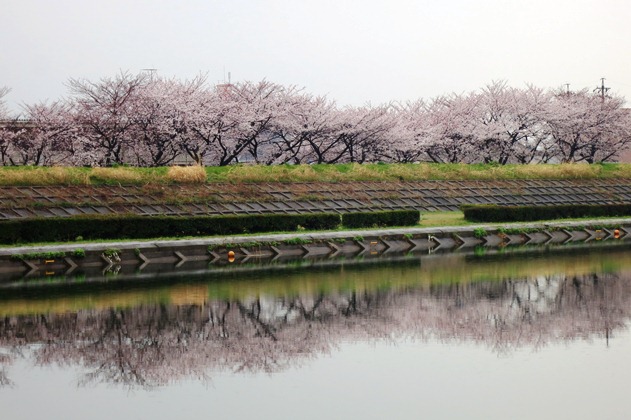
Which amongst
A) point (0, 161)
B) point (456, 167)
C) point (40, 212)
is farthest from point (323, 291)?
point (0, 161)

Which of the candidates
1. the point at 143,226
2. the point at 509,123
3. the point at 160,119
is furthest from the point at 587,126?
the point at 143,226

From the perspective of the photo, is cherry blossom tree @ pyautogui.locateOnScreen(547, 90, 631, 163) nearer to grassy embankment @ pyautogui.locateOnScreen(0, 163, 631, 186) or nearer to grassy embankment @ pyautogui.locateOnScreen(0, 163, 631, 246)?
grassy embankment @ pyautogui.locateOnScreen(0, 163, 631, 186)

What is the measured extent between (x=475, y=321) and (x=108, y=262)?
14236mm

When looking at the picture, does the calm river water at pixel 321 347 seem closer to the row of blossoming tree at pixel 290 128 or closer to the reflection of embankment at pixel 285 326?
the reflection of embankment at pixel 285 326

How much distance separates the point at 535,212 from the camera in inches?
1671

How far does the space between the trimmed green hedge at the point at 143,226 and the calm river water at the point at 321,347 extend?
7.33 meters

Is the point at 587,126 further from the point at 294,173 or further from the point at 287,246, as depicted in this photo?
the point at 287,246

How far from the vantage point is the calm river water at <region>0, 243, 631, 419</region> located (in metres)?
11.1

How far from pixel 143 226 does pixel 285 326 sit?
16570 millimetres

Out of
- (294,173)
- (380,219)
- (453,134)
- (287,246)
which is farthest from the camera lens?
(453,134)

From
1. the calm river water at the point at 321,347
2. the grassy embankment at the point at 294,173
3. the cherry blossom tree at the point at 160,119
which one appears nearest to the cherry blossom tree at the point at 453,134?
the grassy embankment at the point at 294,173

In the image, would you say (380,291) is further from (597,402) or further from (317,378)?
(597,402)

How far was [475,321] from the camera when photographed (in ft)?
54.9

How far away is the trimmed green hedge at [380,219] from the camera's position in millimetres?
37562
